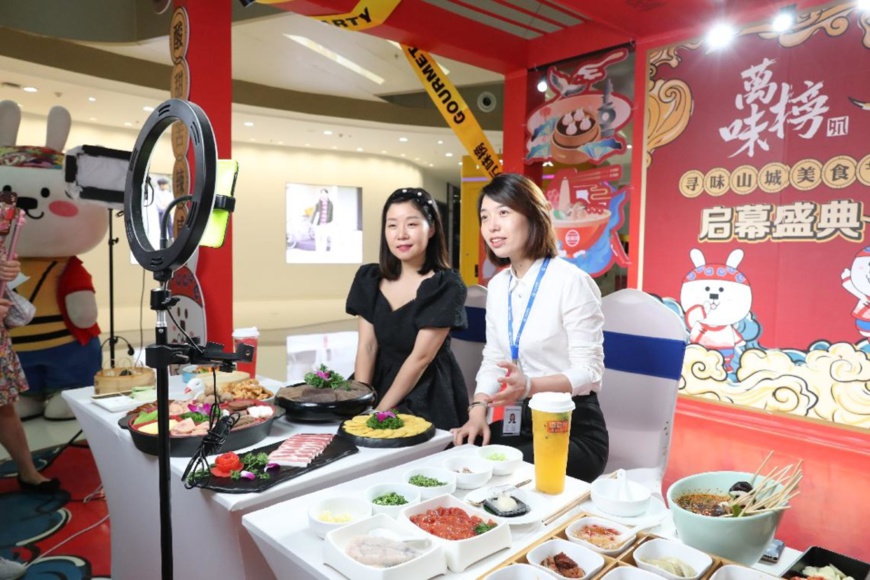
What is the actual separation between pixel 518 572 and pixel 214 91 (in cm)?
370

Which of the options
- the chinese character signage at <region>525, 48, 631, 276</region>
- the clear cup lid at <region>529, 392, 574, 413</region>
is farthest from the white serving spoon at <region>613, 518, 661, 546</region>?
the chinese character signage at <region>525, 48, 631, 276</region>

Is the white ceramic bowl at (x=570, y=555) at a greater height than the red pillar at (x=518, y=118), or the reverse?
the red pillar at (x=518, y=118)

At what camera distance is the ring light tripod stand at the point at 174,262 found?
99 centimetres

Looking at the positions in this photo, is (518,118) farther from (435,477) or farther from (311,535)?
(311,535)

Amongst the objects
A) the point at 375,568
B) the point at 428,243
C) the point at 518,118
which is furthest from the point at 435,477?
the point at 518,118

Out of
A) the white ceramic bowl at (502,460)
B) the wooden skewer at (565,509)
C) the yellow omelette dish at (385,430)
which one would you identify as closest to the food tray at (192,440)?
the yellow omelette dish at (385,430)

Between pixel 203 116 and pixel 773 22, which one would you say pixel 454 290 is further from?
pixel 773 22

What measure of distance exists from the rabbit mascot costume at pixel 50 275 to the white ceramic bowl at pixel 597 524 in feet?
14.6

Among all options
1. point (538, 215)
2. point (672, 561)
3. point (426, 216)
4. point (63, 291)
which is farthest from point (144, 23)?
point (672, 561)

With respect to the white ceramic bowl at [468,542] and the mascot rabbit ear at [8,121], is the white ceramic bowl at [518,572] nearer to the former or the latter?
the white ceramic bowl at [468,542]

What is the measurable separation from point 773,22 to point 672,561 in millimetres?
3861

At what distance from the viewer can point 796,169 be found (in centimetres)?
366

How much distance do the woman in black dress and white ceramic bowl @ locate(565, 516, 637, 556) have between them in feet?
4.07

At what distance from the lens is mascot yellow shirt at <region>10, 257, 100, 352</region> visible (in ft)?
14.3
